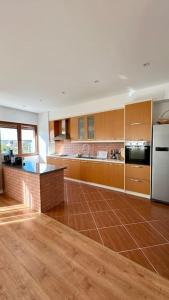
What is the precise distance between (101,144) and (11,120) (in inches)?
133

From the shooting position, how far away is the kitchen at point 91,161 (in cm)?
147

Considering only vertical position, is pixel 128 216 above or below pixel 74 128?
below

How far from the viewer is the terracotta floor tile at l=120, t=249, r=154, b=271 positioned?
1.62 meters

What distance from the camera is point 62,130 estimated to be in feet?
18.5

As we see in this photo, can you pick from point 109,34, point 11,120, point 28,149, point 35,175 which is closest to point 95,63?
point 109,34

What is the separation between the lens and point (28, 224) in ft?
8.04

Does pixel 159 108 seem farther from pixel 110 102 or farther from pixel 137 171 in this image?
pixel 137 171

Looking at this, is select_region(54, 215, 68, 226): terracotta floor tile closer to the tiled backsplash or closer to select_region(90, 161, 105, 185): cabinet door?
select_region(90, 161, 105, 185): cabinet door

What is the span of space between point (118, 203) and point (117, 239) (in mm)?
1249

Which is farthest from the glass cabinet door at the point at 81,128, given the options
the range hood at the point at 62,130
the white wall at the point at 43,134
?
the white wall at the point at 43,134

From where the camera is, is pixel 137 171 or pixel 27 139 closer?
pixel 137 171

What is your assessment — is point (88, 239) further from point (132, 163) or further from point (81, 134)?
point (81, 134)

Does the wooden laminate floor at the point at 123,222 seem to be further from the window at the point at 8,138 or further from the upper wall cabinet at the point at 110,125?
the window at the point at 8,138

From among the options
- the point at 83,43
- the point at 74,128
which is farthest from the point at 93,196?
the point at 83,43
